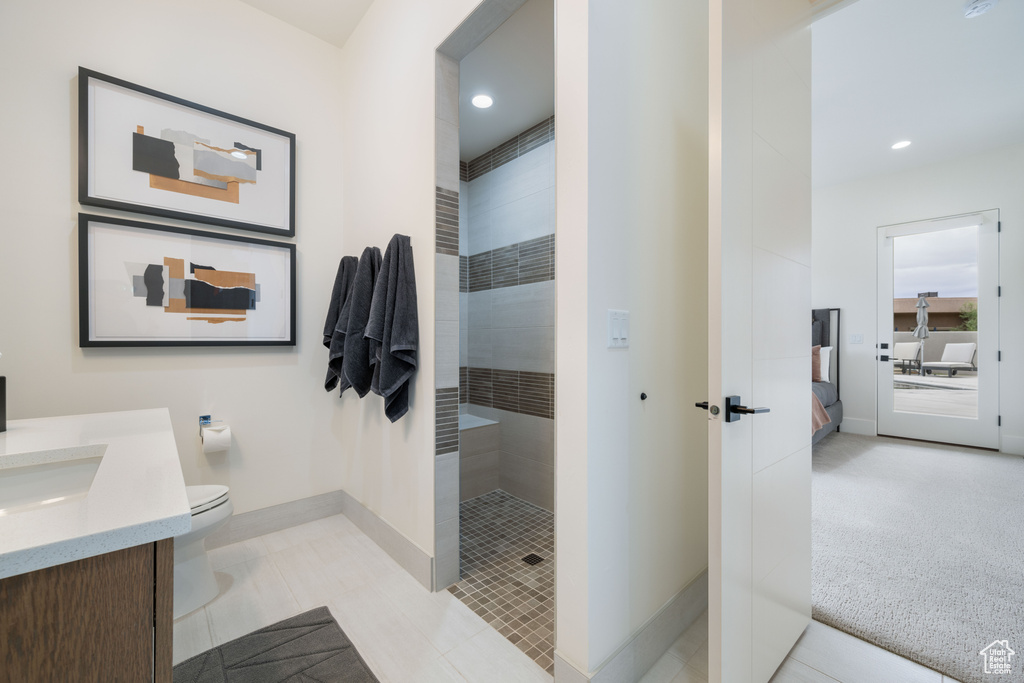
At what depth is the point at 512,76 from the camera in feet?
7.72

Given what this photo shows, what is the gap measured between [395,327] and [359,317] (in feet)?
1.11

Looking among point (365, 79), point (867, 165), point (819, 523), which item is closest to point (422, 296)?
point (365, 79)

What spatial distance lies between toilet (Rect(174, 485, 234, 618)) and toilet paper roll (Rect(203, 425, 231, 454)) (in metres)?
0.28

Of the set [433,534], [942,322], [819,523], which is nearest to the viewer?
[433,534]

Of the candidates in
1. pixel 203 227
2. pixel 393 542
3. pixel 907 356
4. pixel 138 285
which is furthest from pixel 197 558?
pixel 907 356

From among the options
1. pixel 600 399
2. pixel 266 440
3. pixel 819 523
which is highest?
pixel 600 399

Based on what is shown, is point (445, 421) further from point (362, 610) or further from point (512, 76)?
point (512, 76)

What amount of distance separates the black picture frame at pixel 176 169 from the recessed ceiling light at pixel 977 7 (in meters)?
3.78

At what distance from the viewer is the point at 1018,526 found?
7.60 ft

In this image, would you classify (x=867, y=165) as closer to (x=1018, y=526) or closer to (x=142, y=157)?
(x=1018, y=526)

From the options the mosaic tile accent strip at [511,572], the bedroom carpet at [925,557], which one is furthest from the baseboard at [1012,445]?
the mosaic tile accent strip at [511,572]

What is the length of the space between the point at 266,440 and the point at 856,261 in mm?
6031

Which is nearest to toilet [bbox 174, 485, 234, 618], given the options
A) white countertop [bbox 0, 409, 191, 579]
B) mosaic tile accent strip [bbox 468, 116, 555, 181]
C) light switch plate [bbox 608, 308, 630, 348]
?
white countertop [bbox 0, 409, 191, 579]

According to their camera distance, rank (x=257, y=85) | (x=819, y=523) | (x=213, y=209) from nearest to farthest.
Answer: (x=213, y=209) < (x=257, y=85) < (x=819, y=523)
